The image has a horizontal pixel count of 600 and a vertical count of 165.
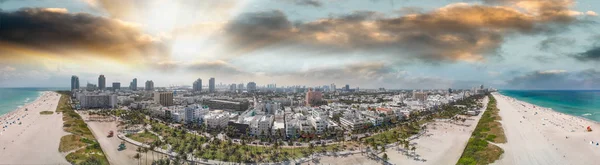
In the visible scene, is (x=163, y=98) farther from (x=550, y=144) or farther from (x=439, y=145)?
(x=550, y=144)

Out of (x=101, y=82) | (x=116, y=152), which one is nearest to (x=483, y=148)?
(x=116, y=152)

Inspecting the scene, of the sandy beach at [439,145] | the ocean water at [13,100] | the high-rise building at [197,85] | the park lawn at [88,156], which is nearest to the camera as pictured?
the park lawn at [88,156]

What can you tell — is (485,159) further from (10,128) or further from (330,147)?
(10,128)

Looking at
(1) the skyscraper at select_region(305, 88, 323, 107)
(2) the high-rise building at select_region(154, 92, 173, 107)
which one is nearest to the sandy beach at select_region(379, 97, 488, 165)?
(1) the skyscraper at select_region(305, 88, 323, 107)

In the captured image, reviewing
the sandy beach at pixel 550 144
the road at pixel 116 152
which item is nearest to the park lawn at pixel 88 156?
the road at pixel 116 152

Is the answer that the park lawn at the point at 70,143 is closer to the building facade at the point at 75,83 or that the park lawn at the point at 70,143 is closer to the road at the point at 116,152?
the road at the point at 116,152

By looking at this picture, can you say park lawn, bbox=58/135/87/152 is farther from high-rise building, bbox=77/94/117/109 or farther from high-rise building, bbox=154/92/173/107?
high-rise building, bbox=77/94/117/109

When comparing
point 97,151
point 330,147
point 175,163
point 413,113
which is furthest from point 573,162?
point 97,151

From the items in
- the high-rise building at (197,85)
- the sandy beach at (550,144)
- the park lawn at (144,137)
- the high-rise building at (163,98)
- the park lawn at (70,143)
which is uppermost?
the high-rise building at (197,85)
